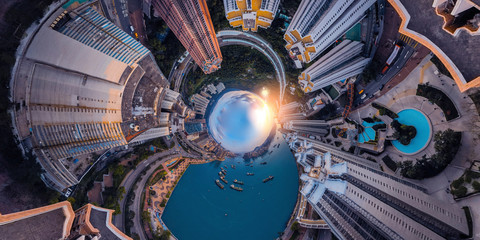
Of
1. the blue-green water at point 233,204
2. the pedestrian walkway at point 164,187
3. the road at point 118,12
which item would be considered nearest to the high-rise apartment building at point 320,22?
the blue-green water at point 233,204

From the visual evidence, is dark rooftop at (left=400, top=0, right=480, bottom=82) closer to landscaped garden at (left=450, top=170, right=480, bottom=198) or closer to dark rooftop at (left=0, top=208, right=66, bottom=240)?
landscaped garden at (left=450, top=170, right=480, bottom=198)

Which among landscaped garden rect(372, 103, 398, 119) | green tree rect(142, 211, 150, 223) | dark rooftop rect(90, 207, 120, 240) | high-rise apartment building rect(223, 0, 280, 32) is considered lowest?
green tree rect(142, 211, 150, 223)

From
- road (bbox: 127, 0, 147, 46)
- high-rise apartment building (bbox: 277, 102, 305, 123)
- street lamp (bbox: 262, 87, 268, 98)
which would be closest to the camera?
road (bbox: 127, 0, 147, 46)

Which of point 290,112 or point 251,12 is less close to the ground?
point 251,12

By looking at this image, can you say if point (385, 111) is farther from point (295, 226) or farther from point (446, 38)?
point (295, 226)

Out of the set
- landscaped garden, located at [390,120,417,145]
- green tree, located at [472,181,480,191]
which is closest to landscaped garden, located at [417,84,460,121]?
landscaped garden, located at [390,120,417,145]

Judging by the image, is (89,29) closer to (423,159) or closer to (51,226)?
(51,226)

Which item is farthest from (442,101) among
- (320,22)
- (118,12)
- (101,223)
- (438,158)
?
(118,12)
